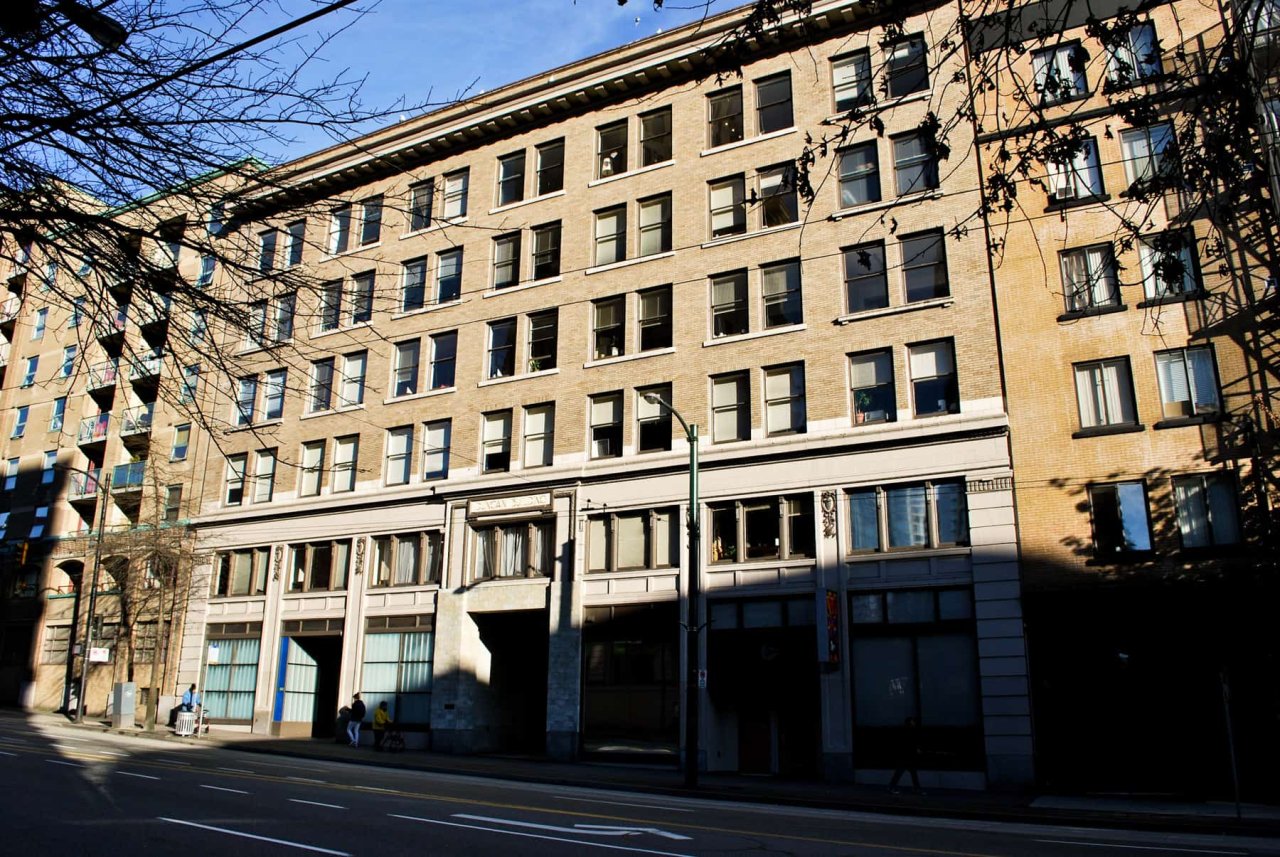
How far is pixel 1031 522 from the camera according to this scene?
24.6 meters

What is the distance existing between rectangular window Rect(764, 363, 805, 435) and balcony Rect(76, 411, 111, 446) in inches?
1471

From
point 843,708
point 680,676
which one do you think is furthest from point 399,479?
point 843,708

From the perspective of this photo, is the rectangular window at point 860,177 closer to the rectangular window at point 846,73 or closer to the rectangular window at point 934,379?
the rectangular window at point 846,73

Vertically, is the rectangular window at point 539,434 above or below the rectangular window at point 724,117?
below

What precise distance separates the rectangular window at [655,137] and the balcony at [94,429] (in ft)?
108

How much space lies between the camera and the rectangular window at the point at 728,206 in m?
31.2

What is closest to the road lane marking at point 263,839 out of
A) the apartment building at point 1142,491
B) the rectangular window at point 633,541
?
the rectangular window at point 633,541

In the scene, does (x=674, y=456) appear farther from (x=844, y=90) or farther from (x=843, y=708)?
(x=844, y=90)

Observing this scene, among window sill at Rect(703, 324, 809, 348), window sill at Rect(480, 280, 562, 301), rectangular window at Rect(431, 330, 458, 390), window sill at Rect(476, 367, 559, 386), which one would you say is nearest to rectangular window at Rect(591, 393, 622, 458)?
window sill at Rect(476, 367, 559, 386)

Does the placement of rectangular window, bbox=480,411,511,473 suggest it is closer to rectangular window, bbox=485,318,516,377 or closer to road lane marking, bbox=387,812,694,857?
rectangular window, bbox=485,318,516,377

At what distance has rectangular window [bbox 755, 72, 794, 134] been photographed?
3130 centimetres

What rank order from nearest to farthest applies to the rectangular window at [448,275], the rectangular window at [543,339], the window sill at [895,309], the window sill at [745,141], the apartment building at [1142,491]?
the apartment building at [1142,491]
the window sill at [895,309]
the window sill at [745,141]
the rectangular window at [543,339]
the rectangular window at [448,275]

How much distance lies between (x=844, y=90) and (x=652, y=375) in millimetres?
10842

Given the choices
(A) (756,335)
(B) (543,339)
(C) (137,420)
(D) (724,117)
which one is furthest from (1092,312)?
(C) (137,420)
